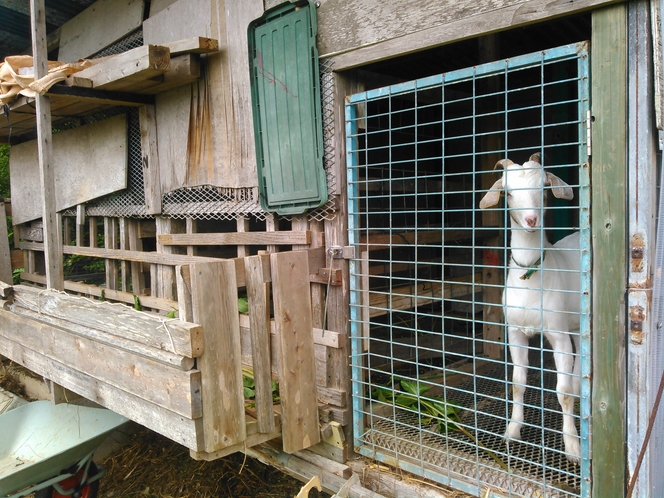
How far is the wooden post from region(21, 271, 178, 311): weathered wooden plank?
0.78 meters

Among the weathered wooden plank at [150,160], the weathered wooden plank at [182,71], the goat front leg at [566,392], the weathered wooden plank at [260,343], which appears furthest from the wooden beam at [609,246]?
the weathered wooden plank at [150,160]

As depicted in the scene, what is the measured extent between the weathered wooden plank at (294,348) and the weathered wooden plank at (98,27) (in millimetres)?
3439

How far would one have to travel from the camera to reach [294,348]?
315cm

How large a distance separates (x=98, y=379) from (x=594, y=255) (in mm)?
3117

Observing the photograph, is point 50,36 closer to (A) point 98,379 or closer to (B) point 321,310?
(A) point 98,379

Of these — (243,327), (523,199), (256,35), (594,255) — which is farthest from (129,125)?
(594,255)

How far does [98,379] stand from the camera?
11.5 ft

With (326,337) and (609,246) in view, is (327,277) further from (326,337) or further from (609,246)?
(609,246)

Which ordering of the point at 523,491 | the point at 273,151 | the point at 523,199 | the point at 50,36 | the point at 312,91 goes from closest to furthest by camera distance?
the point at 523,491, the point at 523,199, the point at 312,91, the point at 273,151, the point at 50,36

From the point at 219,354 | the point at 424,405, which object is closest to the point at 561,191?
the point at 424,405

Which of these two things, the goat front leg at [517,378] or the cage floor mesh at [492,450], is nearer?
the cage floor mesh at [492,450]

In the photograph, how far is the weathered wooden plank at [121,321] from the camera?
2672 millimetres

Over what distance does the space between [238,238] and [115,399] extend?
1467 millimetres

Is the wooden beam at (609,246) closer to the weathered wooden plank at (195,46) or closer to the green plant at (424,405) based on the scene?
the green plant at (424,405)
